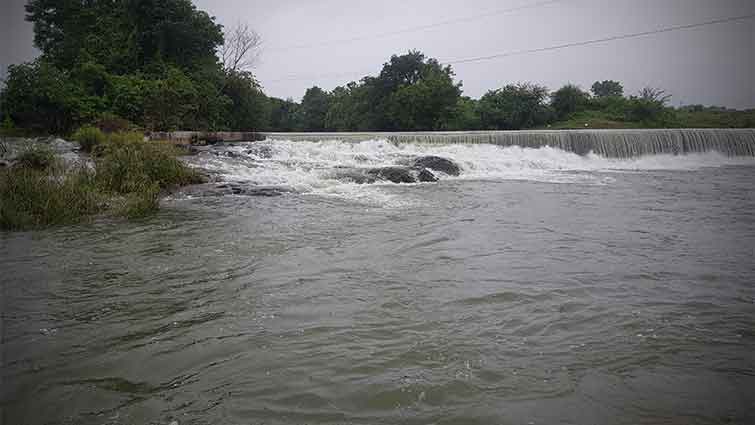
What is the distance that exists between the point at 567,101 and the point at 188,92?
94.2 ft

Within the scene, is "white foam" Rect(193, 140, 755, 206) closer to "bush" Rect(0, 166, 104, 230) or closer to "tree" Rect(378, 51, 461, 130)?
"bush" Rect(0, 166, 104, 230)

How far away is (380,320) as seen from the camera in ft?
9.43

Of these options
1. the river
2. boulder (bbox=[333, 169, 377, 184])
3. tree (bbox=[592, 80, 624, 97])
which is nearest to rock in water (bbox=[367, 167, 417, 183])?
boulder (bbox=[333, 169, 377, 184])

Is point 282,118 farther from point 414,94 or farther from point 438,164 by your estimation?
point 438,164

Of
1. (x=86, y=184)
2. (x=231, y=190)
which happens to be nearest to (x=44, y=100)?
(x=86, y=184)

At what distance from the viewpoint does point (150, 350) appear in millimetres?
2393

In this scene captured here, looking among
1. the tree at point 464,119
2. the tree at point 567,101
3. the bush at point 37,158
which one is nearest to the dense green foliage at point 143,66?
the bush at point 37,158

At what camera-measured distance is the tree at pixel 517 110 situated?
107 ft

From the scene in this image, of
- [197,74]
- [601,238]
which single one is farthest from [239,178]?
[197,74]

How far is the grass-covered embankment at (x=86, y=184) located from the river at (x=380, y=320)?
1.22 feet

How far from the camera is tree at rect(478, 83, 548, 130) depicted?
32.8 m

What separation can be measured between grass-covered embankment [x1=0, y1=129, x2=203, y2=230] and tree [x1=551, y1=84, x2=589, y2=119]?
1276 inches

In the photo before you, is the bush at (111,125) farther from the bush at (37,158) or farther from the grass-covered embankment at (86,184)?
the bush at (37,158)

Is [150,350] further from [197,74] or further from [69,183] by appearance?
[197,74]
